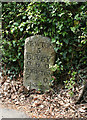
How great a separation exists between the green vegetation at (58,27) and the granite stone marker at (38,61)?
17cm

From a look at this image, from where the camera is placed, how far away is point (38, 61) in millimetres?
3828

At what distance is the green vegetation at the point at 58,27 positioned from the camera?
11.6 feet

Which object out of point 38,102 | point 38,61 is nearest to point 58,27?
point 38,61

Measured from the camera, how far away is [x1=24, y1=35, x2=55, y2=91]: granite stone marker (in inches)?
145

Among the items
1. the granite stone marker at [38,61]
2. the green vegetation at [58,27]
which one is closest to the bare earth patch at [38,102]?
the granite stone marker at [38,61]

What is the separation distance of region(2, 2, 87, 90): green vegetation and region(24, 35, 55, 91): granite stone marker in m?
0.17

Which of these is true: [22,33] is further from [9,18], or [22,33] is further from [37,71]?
[37,71]

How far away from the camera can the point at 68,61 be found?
382cm

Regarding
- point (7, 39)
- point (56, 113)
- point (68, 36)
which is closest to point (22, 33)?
point (7, 39)

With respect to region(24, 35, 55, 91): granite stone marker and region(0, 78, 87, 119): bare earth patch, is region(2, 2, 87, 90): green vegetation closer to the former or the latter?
region(24, 35, 55, 91): granite stone marker

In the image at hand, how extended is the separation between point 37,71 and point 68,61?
0.74 m

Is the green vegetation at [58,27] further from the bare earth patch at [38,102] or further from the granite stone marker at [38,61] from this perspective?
the bare earth patch at [38,102]

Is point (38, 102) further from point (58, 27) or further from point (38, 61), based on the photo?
point (58, 27)

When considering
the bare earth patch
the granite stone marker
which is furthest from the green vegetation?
the bare earth patch
